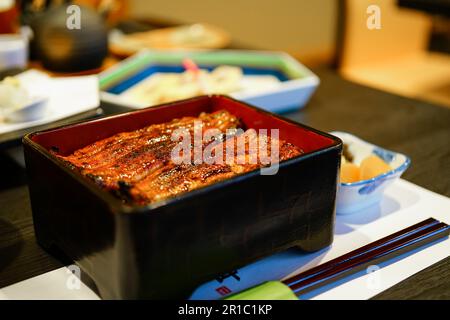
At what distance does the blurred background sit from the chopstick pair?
47.7 inches

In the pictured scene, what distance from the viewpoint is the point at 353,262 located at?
0.85 meters

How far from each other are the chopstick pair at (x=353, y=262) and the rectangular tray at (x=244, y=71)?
61cm

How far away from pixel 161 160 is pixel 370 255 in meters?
0.36

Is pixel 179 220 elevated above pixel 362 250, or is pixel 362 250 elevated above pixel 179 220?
pixel 179 220

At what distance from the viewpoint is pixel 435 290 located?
810 mm

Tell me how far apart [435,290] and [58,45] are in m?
1.34

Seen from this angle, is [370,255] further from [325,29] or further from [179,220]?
[325,29]

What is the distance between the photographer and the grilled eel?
0.79 metres

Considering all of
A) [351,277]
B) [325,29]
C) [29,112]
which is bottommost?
[325,29]

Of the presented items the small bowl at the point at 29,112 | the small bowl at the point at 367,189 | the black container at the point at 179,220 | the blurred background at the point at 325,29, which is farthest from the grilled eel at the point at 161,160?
the blurred background at the point at 325,29

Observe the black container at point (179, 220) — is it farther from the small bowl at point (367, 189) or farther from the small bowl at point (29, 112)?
the small bowl at point (29, 112)

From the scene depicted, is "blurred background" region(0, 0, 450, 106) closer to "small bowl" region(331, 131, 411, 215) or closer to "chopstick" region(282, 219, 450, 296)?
"small bowl" region(331, 131, 411, 215)

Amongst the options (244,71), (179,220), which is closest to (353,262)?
(179,220)

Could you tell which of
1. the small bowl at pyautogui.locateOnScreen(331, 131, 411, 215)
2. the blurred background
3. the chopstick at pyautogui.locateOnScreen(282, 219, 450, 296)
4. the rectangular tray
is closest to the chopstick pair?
the chopstick at pyautogui.locateOnScreen(282, 219, 450, 296)
